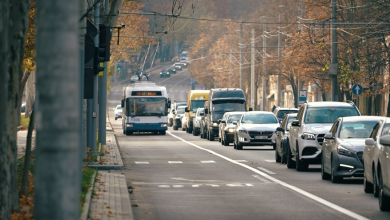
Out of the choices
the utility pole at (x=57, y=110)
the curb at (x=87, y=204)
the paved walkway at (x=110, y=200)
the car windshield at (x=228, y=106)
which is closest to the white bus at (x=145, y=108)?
the car windshield at (x=228, y=106)

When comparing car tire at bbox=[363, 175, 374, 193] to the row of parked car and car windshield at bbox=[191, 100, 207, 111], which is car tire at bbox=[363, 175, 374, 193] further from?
car windshield at bbox=[191, 100, 207, 111]

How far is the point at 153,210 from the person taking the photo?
12.8 meters

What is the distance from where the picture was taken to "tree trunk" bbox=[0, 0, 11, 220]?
9109 mm

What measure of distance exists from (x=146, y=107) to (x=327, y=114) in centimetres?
2840

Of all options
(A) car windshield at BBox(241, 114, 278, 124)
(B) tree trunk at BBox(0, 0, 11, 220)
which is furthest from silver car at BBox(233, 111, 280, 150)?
(B) tree trunk at BBox(0, 0, 11, 220)

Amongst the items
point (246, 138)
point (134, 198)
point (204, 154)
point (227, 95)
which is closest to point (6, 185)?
point (134, 198)

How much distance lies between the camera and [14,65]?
10.1 m

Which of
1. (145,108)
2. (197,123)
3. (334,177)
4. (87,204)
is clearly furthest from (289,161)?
(197,123)

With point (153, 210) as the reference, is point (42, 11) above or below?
above

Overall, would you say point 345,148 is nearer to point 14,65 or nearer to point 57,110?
point 14,65

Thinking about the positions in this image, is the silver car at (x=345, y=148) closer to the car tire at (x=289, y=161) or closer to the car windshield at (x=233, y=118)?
the car tire at (x=289, y=161)

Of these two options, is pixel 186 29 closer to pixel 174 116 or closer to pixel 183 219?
pixel 174 116

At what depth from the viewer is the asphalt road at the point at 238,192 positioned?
12.3 meters

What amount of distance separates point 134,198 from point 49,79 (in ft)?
30.2
